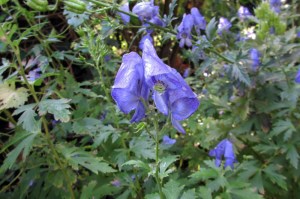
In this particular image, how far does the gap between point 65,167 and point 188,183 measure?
22.5 inches

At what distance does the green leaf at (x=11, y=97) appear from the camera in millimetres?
1572

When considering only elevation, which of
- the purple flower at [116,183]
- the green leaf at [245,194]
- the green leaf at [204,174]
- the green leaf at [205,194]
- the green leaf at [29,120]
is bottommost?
the purple flower at [116,183]

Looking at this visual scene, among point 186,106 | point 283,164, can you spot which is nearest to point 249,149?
point 283,164

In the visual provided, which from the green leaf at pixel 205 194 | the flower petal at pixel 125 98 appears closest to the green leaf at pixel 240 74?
the green leaf at pixel 205 194

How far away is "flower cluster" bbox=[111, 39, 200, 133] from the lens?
110 cm

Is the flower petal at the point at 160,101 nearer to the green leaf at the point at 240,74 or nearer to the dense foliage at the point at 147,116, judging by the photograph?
the dense foliage at the point at 147,116

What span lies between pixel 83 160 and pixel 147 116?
0.51 m

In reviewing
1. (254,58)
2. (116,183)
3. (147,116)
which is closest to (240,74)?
(254,58)

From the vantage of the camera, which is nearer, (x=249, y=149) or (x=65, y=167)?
(x=65, y=167)

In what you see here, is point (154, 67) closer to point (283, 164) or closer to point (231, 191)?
point (231, 191)

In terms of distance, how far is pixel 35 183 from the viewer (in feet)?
6.40

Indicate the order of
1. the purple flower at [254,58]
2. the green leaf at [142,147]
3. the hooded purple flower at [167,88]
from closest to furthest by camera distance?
the hooded purple flower at [167,88] < the green leaf at [142,147] < the purple flower at [254,58]

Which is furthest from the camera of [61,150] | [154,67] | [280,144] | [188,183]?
[280,144]

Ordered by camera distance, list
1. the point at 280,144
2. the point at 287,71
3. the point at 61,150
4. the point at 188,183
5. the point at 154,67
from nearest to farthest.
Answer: the point at 154,67 < the point at 61,150 < the point at 188,183 < the point at 280,144 < the point at 287,71
